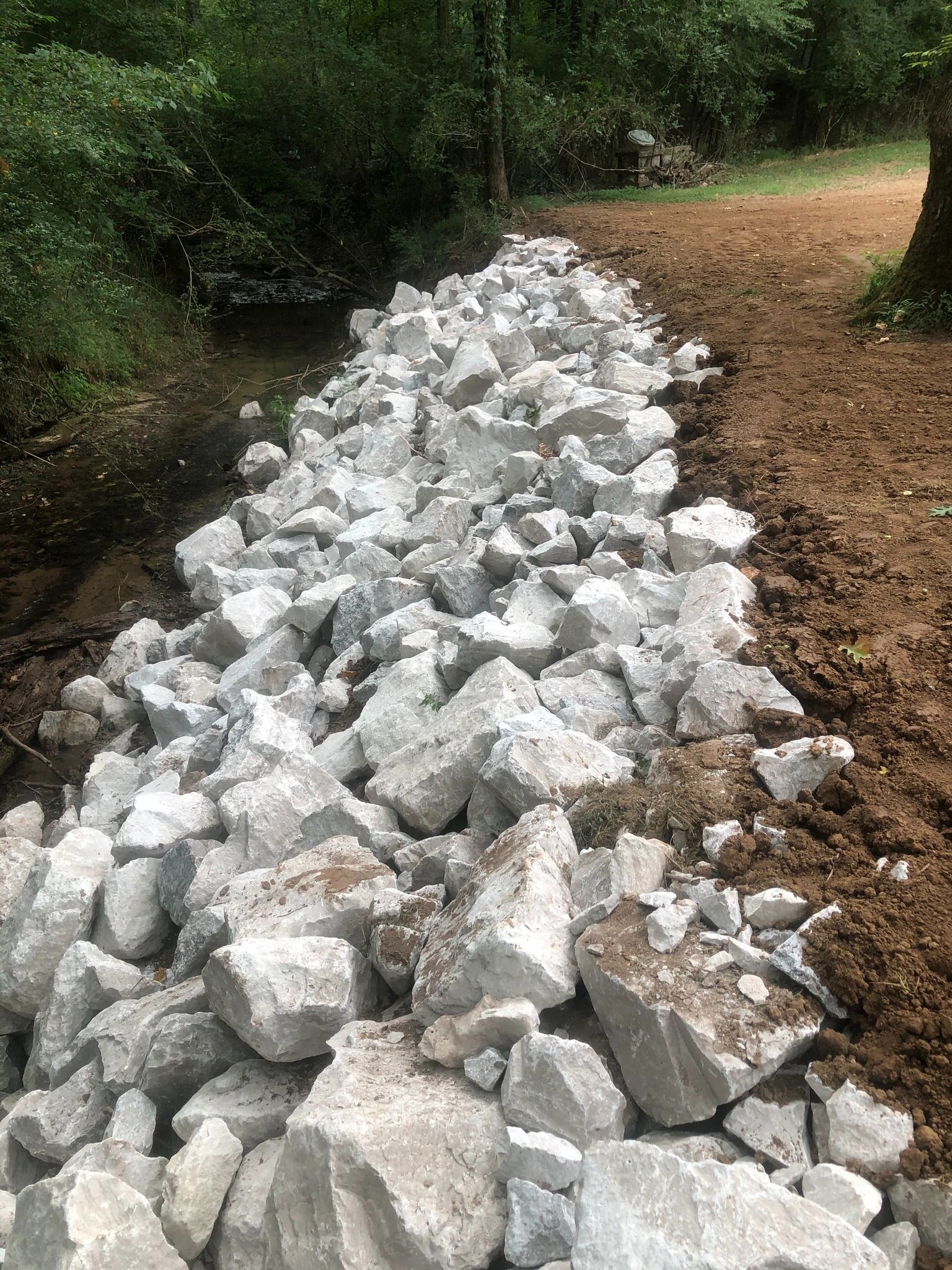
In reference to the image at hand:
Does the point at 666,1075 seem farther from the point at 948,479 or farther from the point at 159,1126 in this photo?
the point at 948,479

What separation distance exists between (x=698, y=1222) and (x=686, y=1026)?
0.32 meters

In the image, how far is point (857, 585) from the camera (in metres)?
2.91

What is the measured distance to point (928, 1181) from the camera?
1377 millimetres

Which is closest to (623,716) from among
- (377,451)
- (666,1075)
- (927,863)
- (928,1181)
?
(927,863)

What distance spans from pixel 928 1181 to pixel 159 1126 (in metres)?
1.63

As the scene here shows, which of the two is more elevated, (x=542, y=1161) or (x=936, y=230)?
(x=936, y=230)

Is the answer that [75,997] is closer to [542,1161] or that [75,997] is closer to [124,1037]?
[124,1037]

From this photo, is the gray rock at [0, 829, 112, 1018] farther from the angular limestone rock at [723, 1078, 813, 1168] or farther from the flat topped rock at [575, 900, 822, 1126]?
the angular limestone rock at [723, 1078, 813, 1168]


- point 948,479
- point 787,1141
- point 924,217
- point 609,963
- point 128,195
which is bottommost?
point 787,1141

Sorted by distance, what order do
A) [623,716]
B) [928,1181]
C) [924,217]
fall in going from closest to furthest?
[928,1181]
[623,716]
[924,217]

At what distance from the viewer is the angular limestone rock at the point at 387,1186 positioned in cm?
146

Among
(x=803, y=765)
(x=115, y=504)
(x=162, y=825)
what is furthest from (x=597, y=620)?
(x=115, y=504)

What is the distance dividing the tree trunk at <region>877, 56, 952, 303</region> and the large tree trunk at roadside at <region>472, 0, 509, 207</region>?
7.60m

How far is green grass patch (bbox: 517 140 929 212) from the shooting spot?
454 inches
